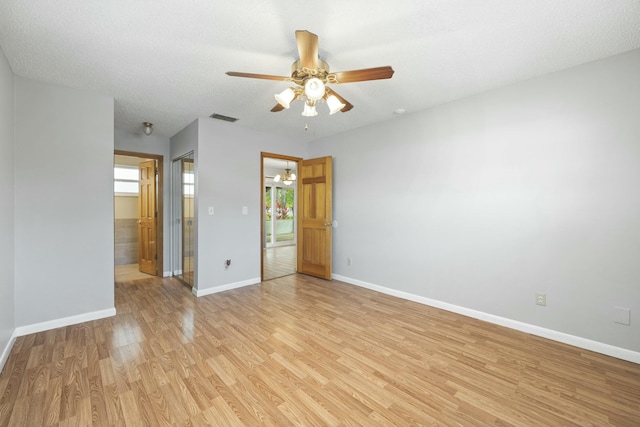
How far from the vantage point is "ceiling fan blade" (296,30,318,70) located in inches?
67.7

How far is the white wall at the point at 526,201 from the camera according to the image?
2277 mm

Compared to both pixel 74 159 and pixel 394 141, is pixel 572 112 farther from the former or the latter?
pixel 74 159

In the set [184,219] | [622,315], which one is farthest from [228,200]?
[622,315]

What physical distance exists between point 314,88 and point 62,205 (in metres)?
2.93

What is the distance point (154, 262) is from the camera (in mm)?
4926

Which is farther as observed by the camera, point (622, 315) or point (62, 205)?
point (62, 205)

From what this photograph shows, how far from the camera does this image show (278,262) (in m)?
6.17

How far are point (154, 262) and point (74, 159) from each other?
8.40 ft

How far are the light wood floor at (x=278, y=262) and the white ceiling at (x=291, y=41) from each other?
298 cm

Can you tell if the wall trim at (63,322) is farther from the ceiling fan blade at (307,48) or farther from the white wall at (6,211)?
the ceiling fan blade at (307,48)

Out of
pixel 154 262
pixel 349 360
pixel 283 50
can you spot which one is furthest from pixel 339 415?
pixel 154 262

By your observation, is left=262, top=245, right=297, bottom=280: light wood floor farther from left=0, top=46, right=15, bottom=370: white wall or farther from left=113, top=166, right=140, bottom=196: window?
left=113, top=166, right=140, bottom=196: window

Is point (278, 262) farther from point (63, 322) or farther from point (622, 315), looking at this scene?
point (622, 315)

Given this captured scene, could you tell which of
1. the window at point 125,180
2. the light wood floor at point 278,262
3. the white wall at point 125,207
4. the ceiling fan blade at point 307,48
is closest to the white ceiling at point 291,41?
the ceiling fan blade at point 307,48
